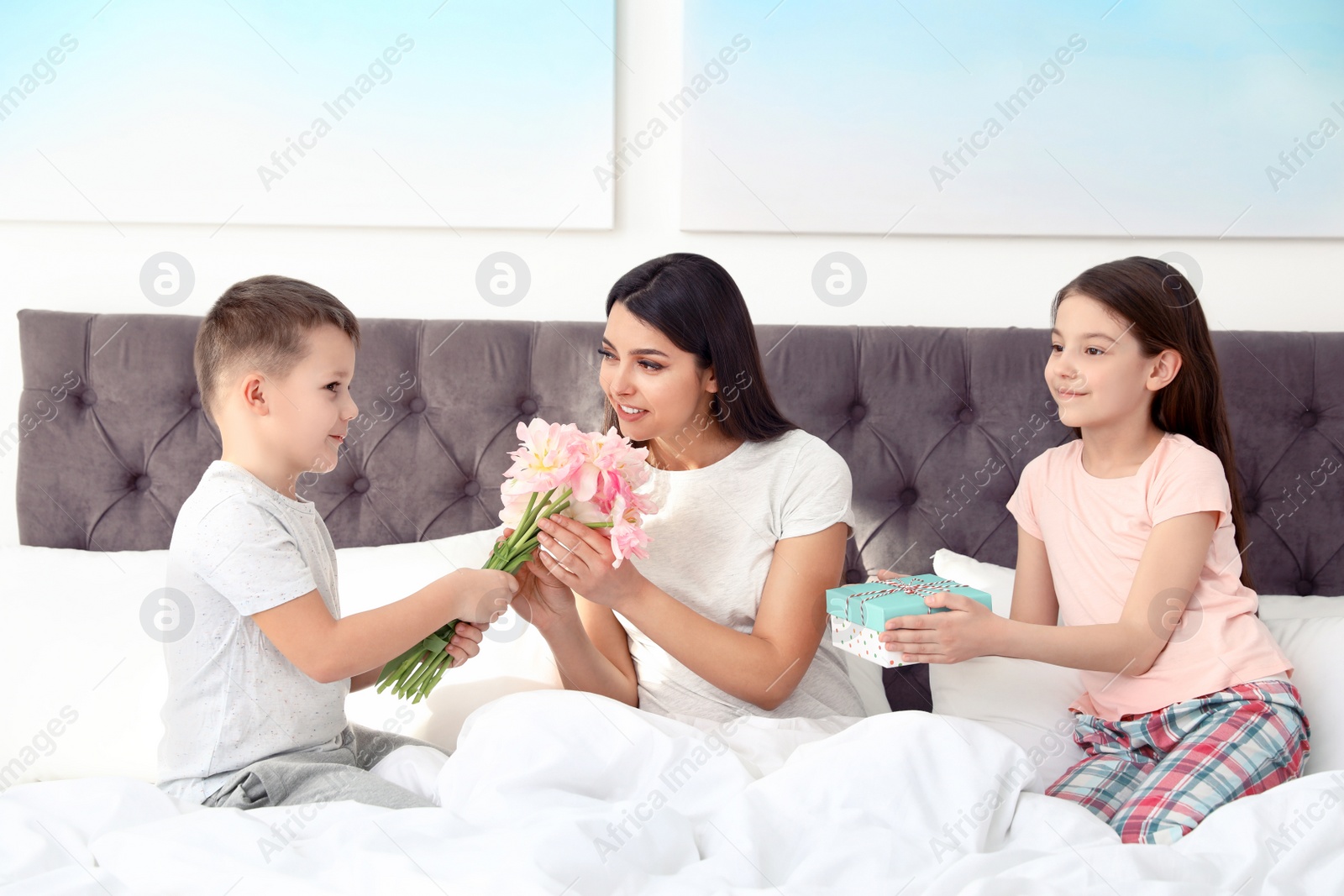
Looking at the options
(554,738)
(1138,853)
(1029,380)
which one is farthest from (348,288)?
(1138,853)

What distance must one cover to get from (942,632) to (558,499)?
1.94ft

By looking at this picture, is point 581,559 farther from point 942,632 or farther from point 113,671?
point 113,671

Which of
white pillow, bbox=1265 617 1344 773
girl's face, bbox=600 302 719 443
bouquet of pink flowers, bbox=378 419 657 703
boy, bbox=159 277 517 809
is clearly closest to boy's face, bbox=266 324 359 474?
boy, bbox=159 277 517 809

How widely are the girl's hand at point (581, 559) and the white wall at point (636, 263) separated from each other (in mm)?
933

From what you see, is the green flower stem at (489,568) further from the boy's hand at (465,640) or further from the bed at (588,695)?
the bed at (588,695)

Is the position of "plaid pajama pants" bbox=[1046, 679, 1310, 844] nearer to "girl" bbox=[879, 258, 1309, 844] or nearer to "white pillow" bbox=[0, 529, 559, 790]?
"girl" bbox=[879, 258, 1309, 844]

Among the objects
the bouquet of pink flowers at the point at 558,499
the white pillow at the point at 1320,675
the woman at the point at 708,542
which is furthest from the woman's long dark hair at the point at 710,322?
the white pillow at the point at 1320,675

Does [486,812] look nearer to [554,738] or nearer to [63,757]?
[554,738]

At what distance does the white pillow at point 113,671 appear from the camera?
163cm

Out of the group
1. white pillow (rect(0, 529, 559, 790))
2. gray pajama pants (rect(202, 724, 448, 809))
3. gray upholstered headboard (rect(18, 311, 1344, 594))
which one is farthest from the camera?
gray upholstered headboard (rect(18, 311, 1344, 594))

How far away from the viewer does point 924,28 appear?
2174 millimetres

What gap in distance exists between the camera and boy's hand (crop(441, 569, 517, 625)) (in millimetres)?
1394

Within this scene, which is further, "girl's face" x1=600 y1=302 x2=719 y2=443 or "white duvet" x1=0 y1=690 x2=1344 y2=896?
"girl's face" x1=600 y1=302 x2=719 y2=443

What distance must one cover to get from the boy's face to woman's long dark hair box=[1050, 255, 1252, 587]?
1.22 metres
